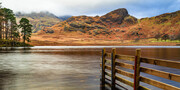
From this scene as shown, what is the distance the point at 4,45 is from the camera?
92.6m

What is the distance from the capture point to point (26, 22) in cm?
11150

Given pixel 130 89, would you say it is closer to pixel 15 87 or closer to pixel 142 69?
pixel 142 69

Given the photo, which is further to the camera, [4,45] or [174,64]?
[4,45]

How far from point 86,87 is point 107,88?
1.27 meters

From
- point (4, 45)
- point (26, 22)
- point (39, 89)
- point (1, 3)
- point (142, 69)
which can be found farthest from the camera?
point (26, 22)

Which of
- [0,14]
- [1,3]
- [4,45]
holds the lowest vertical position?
[4,45]

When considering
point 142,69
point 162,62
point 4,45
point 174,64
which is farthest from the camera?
point 4,45

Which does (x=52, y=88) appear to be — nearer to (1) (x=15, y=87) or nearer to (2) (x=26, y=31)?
(1) (x=15, y=87)

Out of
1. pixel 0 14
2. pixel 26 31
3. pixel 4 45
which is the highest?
pixel 0 14

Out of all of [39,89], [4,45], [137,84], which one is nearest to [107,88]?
[137,84]

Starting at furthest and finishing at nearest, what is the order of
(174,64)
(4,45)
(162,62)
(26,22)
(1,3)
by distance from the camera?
1. (26,22)
2. (1,3)
3. (4,45)
4. (162,62)
5. (174,64)

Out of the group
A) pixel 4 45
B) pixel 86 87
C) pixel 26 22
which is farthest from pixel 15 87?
pixel 26 22

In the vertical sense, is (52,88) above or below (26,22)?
below

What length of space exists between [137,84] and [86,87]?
11.8ft
